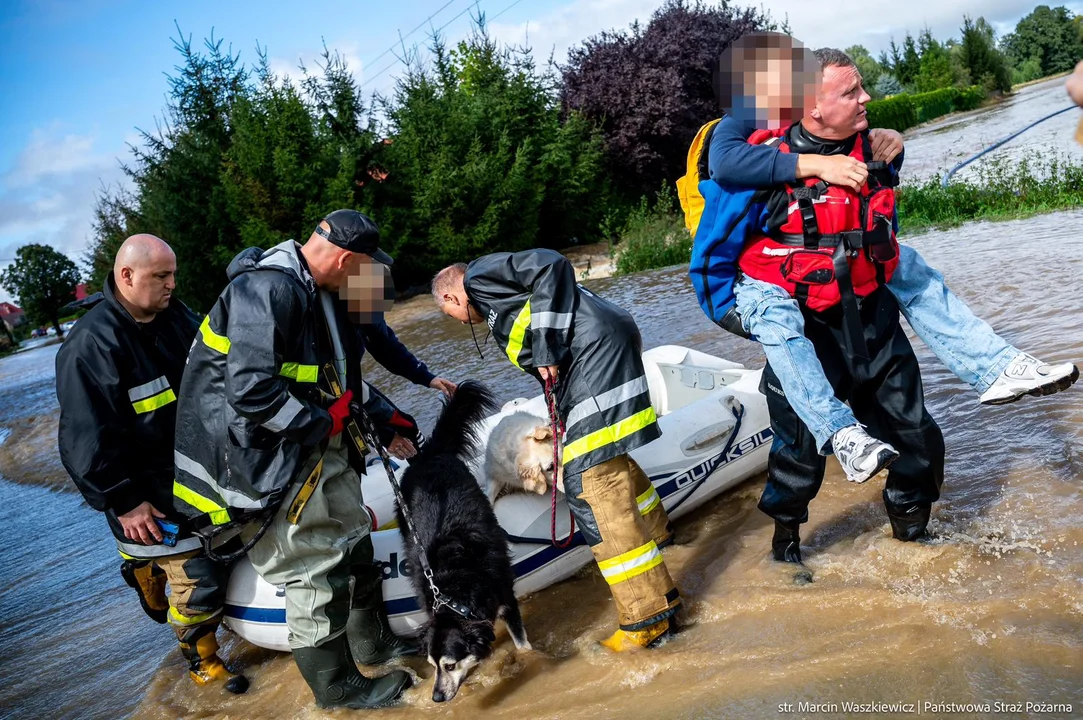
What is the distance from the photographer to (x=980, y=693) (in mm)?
3047

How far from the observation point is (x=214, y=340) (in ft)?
12.2

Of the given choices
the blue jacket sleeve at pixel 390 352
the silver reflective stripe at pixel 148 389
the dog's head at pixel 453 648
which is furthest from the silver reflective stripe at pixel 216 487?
the blue jacket sleeve at pixel 390 352

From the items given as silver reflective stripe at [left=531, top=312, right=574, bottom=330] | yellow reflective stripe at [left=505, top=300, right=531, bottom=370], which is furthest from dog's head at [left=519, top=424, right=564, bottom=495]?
silver reflective stripe at [left=531, top=312, right=574, bottom=330]

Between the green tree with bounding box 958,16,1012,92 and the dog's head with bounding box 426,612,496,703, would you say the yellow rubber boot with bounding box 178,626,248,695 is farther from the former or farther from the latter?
the green tree with bounding box 958,16,1012,92

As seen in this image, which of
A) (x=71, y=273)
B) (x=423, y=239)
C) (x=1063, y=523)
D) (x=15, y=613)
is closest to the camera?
(x=1063, y=523)

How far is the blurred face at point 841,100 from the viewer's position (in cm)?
341

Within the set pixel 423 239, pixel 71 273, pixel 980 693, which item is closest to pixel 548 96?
pixel 423 239

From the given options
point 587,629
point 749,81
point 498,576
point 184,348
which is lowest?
point 587,629

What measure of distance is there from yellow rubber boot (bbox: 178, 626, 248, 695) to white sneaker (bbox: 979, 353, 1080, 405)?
4.40 meters

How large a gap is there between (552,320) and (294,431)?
1342 mm

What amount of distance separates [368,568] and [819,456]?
2.55 m

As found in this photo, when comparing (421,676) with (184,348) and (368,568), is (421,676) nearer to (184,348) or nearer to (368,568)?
(368,568)

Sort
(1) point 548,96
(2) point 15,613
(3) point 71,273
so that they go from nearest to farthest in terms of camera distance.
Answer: (2) point 15,613 → (1) point 548,96 → (3) point 71,273

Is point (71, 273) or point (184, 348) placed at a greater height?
point (71, 273)
